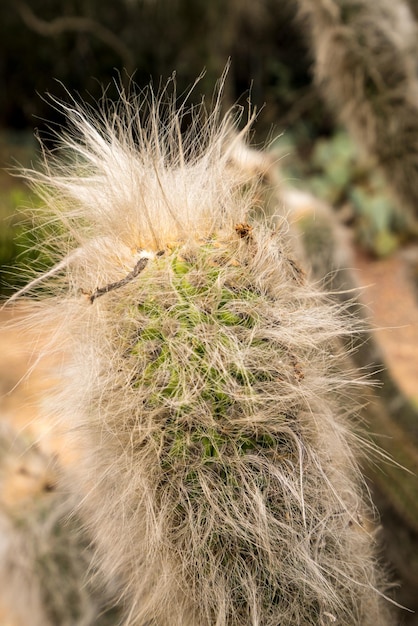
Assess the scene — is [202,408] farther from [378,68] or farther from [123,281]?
[378,68]

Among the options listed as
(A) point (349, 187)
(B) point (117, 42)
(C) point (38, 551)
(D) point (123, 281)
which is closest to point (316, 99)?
(A) point (349, 187)

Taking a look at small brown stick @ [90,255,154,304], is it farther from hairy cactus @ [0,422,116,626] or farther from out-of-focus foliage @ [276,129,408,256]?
out-of-focus foliage @ [276,129,408,256]

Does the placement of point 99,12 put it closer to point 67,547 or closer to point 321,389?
point 67,547

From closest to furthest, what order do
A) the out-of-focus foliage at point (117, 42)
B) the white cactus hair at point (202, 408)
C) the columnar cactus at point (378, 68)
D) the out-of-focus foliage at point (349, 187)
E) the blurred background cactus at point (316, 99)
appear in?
1. the white cactus hair at point (202, 408)
2. the blurred background cactus at point (316, 99)
3. the columnar cactus at point (378, 68)
4. the out-of-focus foliage at point (349, 187)
5. the out-of-focus foliage at point (117, 42)

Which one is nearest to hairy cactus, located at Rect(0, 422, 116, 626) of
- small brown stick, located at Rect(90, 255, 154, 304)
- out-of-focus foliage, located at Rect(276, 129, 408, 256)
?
small brown stick, located at Rect(90, 255, 154, 304)

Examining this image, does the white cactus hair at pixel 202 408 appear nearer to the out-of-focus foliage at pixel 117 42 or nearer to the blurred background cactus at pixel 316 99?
the blurred background cactus at pixel 316 99

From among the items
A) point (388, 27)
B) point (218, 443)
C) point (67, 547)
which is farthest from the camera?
point (388, 27)

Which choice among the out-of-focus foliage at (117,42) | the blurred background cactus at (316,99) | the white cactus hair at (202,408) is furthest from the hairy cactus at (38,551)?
the out-of-focus foliage at (117,42)

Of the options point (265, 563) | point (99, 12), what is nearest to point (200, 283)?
point (265, 563)
